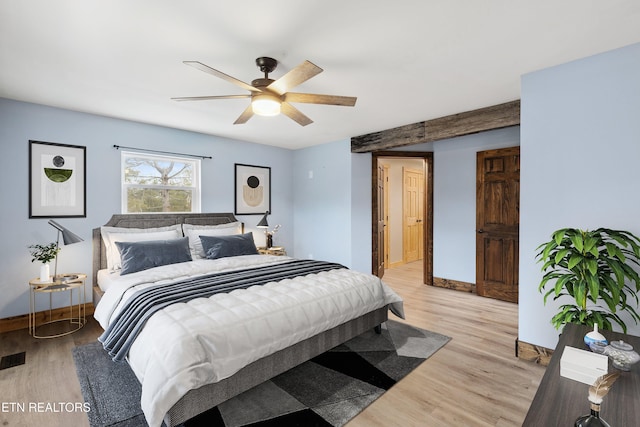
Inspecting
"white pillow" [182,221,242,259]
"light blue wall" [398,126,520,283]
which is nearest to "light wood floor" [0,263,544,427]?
"white pillow" [182,221,242,259]

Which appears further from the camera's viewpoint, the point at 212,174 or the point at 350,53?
the point at 212,174

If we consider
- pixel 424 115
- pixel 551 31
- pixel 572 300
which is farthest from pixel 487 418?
pixel 424 115

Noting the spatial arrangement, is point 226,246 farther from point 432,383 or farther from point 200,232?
point 432,383

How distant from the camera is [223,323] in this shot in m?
1.97

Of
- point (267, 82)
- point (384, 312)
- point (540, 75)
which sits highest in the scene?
point (540, 75)

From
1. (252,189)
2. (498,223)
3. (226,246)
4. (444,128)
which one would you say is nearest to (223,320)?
(226,246)

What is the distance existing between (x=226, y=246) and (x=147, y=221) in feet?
3.87

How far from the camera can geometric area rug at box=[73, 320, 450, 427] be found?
6.47 ft

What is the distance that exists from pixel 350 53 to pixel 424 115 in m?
1.89

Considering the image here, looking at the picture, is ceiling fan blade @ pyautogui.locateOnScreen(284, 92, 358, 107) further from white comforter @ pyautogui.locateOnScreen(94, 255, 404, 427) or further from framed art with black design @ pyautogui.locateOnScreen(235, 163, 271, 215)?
framed art with black design @ pyautogui.locateOnScreen(235, 163, 271, 215)

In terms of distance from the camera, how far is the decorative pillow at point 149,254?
10.7ft

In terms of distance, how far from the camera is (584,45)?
229 centimetres

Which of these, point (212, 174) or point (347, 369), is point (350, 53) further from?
point (212, 174)

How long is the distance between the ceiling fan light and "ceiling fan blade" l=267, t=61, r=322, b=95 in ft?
0.24
